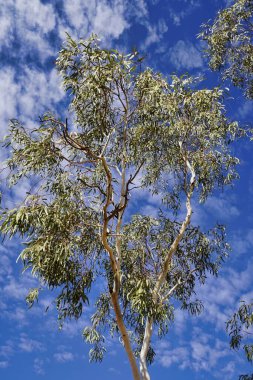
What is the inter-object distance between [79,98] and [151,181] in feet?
7.62

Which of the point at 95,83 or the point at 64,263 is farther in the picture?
the point at 95,83

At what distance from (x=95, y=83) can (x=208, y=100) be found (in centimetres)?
253

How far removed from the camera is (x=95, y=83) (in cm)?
812

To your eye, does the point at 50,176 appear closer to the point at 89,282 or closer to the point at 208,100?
the point at 89,282

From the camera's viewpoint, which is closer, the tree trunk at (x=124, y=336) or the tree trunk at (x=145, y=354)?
the tree trunk at (x=124, y=336)

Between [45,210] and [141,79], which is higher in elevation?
[141,79]

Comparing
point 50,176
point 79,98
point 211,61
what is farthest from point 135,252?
point 211,61

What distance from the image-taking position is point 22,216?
748 cm

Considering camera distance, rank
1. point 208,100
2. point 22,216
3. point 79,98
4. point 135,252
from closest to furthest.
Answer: point 22,216, point 79,98, point 135,252, point 208,100

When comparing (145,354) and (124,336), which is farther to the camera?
(145,354)

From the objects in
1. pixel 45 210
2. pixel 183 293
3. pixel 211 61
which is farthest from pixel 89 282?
pixel 211 61

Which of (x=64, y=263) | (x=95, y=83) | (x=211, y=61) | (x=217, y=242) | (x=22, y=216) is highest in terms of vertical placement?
(x=211, y=61)

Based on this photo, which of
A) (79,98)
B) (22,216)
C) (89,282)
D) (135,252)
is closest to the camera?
(22,216)

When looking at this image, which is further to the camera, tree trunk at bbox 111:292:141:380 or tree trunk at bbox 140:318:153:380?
tree trunk at bbox 140:318:153:380
